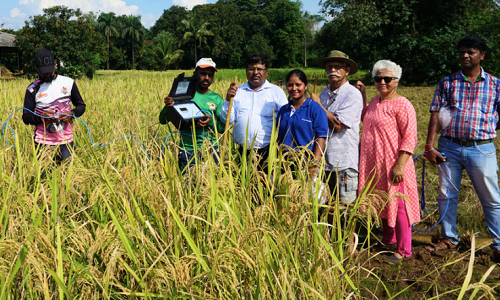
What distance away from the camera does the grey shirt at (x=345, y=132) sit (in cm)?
271

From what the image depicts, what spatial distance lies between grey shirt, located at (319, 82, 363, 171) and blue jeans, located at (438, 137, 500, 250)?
75cm

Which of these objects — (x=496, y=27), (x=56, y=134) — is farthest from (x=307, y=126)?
(x=496, y=27)

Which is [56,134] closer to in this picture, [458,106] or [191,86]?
[191,86]

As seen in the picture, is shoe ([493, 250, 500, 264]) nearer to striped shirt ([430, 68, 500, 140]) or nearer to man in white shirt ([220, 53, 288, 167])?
striped shirt ([430, 68, 500, 140])

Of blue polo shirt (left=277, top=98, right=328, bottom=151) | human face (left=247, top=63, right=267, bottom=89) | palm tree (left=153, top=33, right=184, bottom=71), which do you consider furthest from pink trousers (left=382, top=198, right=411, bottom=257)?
palm tree (left=153, top=33, right=184, bottom=71)

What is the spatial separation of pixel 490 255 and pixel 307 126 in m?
1.73

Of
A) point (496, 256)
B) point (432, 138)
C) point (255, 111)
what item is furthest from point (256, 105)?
point (496, 256)

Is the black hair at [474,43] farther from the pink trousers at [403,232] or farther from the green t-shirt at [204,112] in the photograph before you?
the green t-shirt at [204,112]

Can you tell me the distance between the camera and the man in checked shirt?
270 centimetres

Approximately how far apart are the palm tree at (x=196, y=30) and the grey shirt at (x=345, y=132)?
160ft

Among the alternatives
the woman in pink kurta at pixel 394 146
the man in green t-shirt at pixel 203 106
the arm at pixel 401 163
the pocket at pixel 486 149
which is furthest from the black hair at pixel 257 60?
the pocket at pixel 486 149

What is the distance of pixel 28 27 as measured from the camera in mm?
Answer: 15477

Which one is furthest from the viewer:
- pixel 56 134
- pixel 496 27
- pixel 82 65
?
pixel 82 65

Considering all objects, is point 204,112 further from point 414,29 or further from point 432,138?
point 414,29
